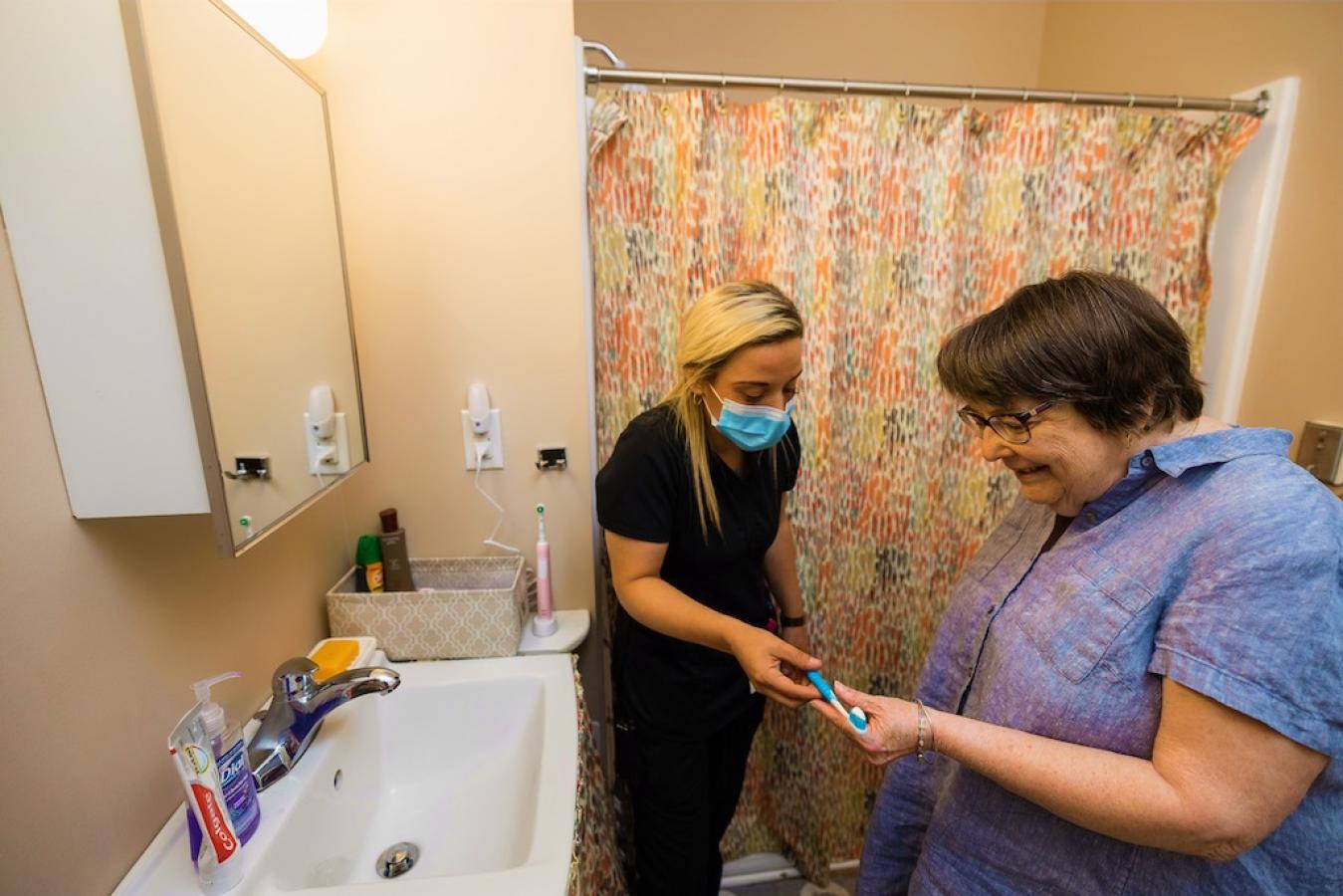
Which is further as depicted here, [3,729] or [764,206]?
[764,206]

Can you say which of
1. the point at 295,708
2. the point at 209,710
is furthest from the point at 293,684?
the point at 209,710

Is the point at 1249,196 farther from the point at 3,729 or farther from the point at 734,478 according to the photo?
the point at 3,729

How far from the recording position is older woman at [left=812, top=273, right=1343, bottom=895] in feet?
1.81

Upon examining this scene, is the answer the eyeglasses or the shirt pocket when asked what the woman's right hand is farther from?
the eyeglasses

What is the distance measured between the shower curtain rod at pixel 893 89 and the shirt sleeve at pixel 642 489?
737mm

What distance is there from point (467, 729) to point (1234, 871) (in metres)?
1.13

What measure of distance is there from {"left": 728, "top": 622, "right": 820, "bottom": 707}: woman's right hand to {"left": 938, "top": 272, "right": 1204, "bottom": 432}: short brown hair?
47 cm

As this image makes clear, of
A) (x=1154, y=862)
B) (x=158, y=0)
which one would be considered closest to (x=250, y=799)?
(x=158, y=0)

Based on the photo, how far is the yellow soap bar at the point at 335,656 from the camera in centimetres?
102

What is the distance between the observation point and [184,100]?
64cm

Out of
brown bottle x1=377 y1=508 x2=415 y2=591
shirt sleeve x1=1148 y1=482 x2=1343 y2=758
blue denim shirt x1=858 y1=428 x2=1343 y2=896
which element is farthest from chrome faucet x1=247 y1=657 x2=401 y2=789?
shirt sleeve x1=1148 y1=482 x2=1343 y2=758

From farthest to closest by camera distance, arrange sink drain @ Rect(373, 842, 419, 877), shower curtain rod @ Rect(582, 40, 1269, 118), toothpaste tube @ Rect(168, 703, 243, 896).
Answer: shower curtain rod @ Rect(582, 40, 1269, 118) → sink drain @ Rect(373, 842, 419, 877) → toothpaste tube @ Rect(168, 703, 243, 896)

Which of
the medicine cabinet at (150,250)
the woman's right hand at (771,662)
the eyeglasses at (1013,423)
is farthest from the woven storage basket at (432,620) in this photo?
the eyeglasses at (1013,423)

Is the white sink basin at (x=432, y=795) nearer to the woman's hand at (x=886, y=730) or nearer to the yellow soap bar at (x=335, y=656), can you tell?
the yellow soap bar at (x=335, y=656)
